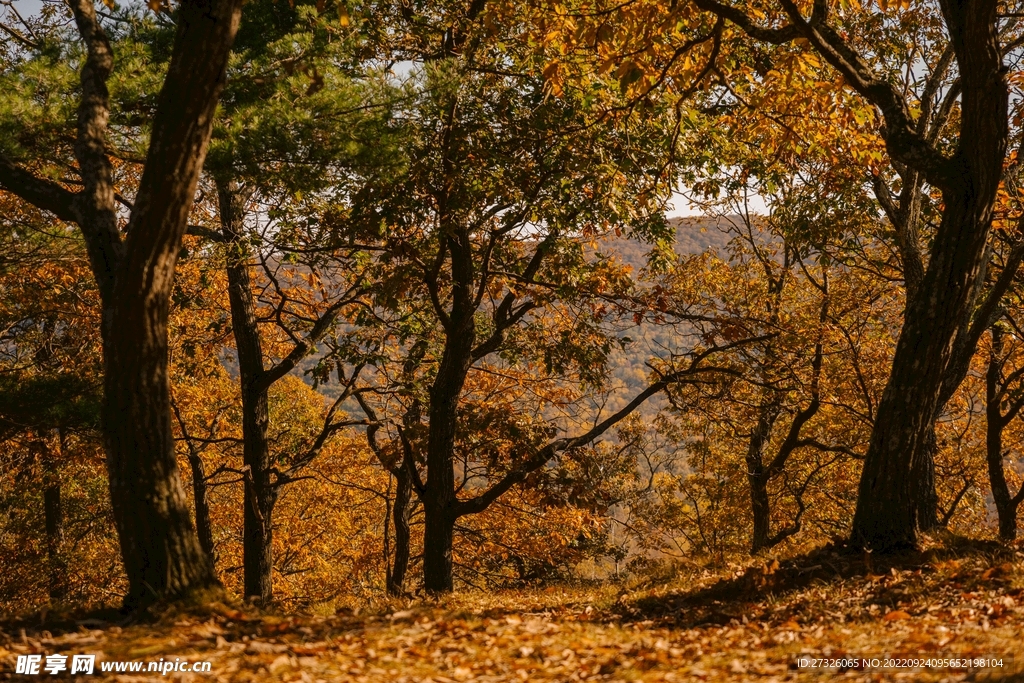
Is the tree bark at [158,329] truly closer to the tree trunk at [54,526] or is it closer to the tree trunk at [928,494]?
the tree trunk at [928,494]

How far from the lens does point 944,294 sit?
250 inches

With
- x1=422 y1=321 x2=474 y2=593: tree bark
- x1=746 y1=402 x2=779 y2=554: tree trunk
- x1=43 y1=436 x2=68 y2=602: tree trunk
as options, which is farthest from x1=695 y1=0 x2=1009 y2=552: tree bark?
x1=43 y1=436 x2=68 y2=602: tree trunk

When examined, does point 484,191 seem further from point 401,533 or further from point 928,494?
point 401,533

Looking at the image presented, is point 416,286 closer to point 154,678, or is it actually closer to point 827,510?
point 154,678

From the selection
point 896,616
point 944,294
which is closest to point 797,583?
point 896,616

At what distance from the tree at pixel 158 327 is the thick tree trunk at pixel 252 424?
6.50 metres

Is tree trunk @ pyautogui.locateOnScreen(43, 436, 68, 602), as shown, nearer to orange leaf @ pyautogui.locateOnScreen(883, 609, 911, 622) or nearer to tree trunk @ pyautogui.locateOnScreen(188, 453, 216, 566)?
tree trunk @ pyautogui.locateOnScreen(188, 453, 216, 566)

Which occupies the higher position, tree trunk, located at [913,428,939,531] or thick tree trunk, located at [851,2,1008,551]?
thick tree trunk, located at [851,2,1008,551]

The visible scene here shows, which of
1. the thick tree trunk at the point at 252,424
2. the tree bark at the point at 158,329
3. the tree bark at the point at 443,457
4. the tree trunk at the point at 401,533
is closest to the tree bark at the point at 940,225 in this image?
the tree bark at the point at 158,329

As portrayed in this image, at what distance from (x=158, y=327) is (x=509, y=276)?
19.1 feet

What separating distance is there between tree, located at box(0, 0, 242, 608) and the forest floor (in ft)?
1.55

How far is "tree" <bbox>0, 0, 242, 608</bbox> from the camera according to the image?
4.91 metres

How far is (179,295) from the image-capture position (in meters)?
13.0

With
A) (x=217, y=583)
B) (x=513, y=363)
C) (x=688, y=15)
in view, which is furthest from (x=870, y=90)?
(x=513, y=363)
